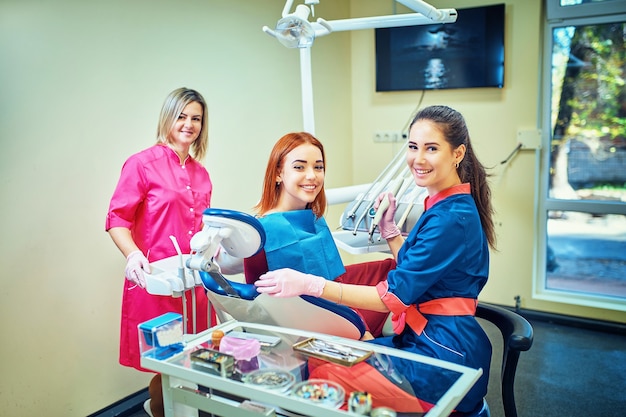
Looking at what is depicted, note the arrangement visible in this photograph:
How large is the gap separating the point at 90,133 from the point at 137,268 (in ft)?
2.74

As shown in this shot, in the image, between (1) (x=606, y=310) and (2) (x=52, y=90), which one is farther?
(1) (x=606, y=310)

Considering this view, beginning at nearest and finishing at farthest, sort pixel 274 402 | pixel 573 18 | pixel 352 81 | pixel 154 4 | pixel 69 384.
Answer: pixel 274 402 → pixel 69 384 → pixel 154 4 → pixel 573 18 → pixel 352 81

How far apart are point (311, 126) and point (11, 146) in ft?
3.65

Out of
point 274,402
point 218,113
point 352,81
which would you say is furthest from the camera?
point 352,81

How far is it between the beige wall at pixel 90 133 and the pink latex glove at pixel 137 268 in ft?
1.97

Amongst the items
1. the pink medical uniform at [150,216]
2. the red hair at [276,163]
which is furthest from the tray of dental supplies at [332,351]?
the pink medical uniform at [150,216]

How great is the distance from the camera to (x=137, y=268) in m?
1.86

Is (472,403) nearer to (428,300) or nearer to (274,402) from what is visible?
(428,300)

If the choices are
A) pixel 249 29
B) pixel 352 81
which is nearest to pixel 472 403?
pixel 249 29

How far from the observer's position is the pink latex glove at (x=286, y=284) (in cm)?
144

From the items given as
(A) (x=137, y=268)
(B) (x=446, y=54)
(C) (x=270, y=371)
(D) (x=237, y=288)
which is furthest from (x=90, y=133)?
(B) (x=446, y=54)

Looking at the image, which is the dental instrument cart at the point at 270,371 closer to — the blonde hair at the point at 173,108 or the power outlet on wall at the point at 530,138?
the blonde hair at the point at 173,108

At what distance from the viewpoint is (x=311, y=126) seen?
2191 mm

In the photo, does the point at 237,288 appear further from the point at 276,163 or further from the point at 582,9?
the point at 582,9
